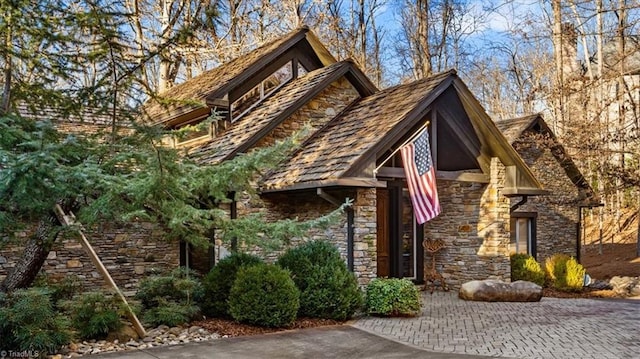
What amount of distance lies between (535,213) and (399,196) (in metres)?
5.28

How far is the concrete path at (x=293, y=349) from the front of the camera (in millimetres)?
7000

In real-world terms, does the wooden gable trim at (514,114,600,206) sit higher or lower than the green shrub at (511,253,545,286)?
higher

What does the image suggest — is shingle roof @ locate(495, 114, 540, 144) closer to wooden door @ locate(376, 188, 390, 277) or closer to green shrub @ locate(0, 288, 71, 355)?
wooden door @ locate(376, 188, 390, 277)

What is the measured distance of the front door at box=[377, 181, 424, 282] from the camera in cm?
1362

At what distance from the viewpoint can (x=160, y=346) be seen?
7.54m

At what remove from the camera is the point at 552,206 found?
57.1 ft

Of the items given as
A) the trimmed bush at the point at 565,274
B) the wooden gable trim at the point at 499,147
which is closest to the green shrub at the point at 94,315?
the wooden gable trim at the point at 499,147

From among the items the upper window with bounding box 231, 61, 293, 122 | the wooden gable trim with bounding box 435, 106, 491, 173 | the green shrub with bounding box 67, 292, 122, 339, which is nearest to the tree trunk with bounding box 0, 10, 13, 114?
the green shrub with bounding box 67, 292, 122, 339

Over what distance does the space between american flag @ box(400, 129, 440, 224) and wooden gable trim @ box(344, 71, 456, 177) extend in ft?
1.05

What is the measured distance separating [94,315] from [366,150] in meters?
5.31

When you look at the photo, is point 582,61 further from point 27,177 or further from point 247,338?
point 27,177

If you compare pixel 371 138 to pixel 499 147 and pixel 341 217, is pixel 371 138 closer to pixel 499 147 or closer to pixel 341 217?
pixel 341 217

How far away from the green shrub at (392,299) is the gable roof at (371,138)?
78.8 inches

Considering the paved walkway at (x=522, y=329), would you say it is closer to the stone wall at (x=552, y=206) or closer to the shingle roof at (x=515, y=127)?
the stone wall at (x=552, y=206)
